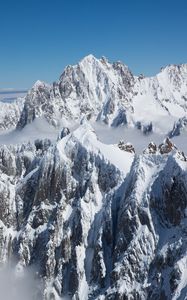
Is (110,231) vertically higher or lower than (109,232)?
higher

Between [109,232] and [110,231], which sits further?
[109,232]

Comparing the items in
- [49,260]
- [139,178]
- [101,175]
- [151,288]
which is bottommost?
[151,288]

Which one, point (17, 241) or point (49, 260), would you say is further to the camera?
point (17, 241)

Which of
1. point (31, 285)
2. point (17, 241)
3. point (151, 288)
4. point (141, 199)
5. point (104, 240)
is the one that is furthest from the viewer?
point (17, 241)

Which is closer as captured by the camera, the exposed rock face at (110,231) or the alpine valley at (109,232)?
the alpine valley at (109,232)

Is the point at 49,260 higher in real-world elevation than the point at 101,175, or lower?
lower

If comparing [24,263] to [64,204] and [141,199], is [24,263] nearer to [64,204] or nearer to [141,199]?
[64,204]

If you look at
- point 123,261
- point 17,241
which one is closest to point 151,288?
point 123,261

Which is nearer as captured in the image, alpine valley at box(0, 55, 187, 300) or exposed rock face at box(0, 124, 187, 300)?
alpine valley at box(0, 55, 187, 300)
